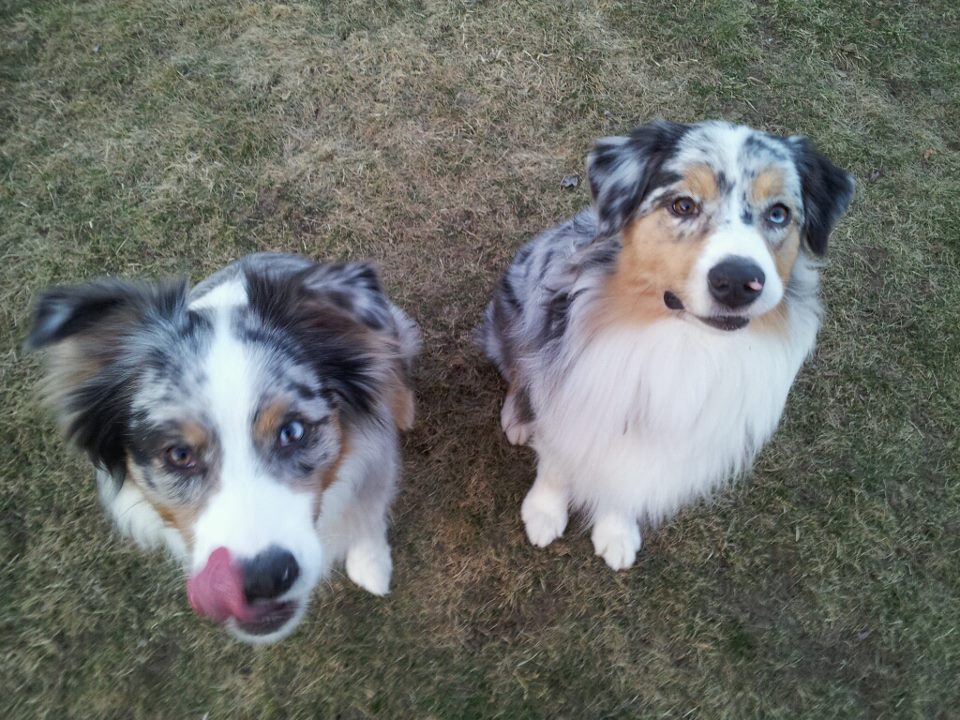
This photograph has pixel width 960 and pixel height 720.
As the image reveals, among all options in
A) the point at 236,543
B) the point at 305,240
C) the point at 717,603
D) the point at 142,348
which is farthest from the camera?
the point at 305,240

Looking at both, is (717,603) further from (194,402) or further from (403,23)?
(403,23)

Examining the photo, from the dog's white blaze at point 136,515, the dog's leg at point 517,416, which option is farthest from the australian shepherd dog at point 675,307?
the dog's white blaze at point 136,515

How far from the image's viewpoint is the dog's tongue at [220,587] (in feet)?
5.82

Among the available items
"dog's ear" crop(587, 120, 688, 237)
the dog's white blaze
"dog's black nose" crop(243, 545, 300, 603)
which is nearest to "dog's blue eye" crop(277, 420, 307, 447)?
"dog's black nose" crop(243, 545, 300, 603)

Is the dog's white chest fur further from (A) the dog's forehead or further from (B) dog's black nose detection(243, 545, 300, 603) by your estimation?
(B) dog's black nose detection(243, 545, 300, 603)

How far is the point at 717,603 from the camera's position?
330 centimetres

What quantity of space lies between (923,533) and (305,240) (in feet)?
13.1

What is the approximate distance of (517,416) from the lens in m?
3.23

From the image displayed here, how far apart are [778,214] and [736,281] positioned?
435mm

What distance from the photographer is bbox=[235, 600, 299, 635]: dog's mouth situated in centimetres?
185

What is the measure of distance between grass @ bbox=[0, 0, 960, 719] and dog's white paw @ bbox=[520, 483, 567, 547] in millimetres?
100

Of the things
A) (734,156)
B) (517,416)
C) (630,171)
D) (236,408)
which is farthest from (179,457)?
(734,156)

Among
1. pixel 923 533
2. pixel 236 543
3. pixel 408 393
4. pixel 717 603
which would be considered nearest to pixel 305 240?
pixel 408 393

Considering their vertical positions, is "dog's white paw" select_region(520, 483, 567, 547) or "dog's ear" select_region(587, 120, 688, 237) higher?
"dog's ear" select_region(587, 120, 688, 237)
